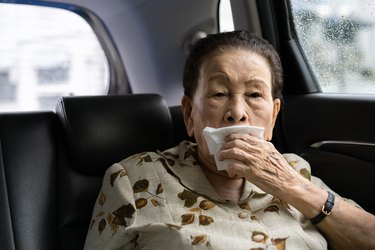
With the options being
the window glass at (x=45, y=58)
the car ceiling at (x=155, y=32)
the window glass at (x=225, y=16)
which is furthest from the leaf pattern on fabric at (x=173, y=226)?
the window glass at (x=45, y=58)

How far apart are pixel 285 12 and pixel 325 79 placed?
0.34 m

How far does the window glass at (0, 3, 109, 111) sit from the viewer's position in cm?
243

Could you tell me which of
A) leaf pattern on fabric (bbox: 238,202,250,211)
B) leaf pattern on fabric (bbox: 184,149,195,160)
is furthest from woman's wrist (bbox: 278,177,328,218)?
leaf pattern on fabric (bbox: 184,149,195,160)

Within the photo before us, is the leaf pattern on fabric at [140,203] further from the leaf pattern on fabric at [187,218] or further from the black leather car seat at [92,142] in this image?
the black leather car seat at [92,142]

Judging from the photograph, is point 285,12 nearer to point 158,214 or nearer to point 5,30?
point 158,214

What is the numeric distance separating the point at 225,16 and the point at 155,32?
44 centimetres

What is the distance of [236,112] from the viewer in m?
1.23

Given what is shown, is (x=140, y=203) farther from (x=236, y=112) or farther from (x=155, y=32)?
(x=155, y=32)

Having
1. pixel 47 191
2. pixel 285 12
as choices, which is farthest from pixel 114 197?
pixel 285 12

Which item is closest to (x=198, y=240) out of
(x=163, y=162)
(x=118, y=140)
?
(x=163, y=162)

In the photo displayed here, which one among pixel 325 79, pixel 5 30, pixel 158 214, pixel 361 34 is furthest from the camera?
pixel 5 30

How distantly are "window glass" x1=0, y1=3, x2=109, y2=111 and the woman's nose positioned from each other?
1502mm

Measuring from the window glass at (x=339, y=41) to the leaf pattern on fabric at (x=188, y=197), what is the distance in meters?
0.86

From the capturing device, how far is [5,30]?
2383 mm
